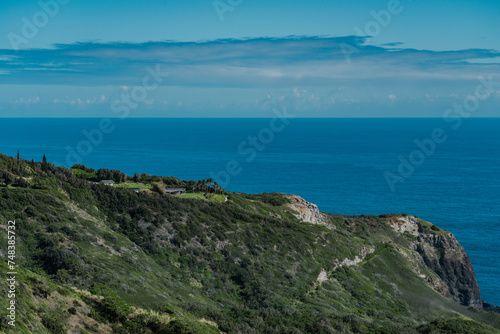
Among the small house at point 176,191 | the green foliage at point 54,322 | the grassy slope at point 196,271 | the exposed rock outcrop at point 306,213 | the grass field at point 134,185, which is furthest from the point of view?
the exposed rock outcrop at point 306,213

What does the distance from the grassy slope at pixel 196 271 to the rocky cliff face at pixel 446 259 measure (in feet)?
38.3

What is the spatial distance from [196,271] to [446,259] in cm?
5380

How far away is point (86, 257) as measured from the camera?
37219mm

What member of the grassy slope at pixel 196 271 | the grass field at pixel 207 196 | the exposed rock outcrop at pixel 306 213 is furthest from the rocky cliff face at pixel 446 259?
the grass field at pixel 207 196

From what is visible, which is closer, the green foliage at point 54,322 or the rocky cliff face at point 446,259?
the green foliage at point 54,322

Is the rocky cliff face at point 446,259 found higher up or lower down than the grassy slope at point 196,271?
higher up

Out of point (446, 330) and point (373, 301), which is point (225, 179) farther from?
point (446, 330)

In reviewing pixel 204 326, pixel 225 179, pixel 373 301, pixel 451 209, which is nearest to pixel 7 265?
pixel 204 326

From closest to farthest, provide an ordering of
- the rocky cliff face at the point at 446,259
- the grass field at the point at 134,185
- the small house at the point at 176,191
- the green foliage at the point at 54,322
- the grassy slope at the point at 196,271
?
the green foliage at the point at 54,322
the grassy slope at the point at 196,271
the grass field at the point at 134,185
the small house at the point at 176,191
the rocky cliff face at the point at 446,259

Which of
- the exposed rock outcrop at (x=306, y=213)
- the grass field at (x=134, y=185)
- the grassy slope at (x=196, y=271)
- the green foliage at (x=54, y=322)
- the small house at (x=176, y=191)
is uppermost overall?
the exposed rock outcrop at (x=306, y=213)

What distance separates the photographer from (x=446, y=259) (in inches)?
3260

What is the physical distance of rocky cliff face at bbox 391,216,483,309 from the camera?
79.2m

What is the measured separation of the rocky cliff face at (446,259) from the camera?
79188mm

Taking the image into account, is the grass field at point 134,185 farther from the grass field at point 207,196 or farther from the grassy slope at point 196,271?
the grassy slope at point 196,271
